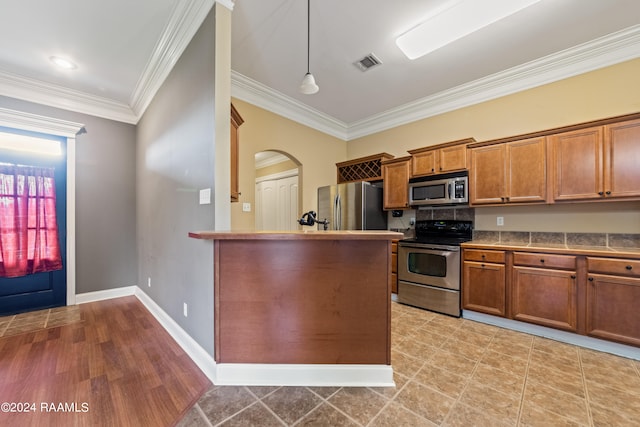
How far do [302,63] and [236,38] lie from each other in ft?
2.47

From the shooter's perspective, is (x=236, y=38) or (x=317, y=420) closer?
(x=317, y=420)

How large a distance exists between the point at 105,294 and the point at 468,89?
19.4 feet

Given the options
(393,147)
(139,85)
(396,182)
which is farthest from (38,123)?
(393,147)

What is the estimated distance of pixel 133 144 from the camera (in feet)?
12.8

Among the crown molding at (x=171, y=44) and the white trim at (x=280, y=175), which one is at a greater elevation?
the crown molding at (x=171, y=44)

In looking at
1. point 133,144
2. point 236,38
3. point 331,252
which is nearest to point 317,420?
point 331,252

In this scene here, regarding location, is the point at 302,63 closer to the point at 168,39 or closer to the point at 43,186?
the point at 168,39

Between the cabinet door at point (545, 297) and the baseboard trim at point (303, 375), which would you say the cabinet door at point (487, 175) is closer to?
the cabinet door at point (545, 297)

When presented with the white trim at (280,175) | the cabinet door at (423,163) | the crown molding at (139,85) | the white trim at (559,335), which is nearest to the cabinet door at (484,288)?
the white trim at (559,335)

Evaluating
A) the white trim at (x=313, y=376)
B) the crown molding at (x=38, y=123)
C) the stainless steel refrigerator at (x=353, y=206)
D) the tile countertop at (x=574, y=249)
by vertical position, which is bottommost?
the white trim at (x=313, y=376)

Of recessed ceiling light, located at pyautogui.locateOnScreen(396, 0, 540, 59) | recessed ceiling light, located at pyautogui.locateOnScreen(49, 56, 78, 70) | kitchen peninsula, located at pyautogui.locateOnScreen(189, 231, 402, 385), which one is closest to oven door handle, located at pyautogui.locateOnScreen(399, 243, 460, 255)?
kitchen peninsula, located at pyautogui.locateOnScreen(189, 231, 402, 385)

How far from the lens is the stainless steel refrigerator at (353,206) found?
12.7 ft

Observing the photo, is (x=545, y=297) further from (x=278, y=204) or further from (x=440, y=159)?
(x=278, y=204)

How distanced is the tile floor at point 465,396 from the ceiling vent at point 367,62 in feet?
9.95
